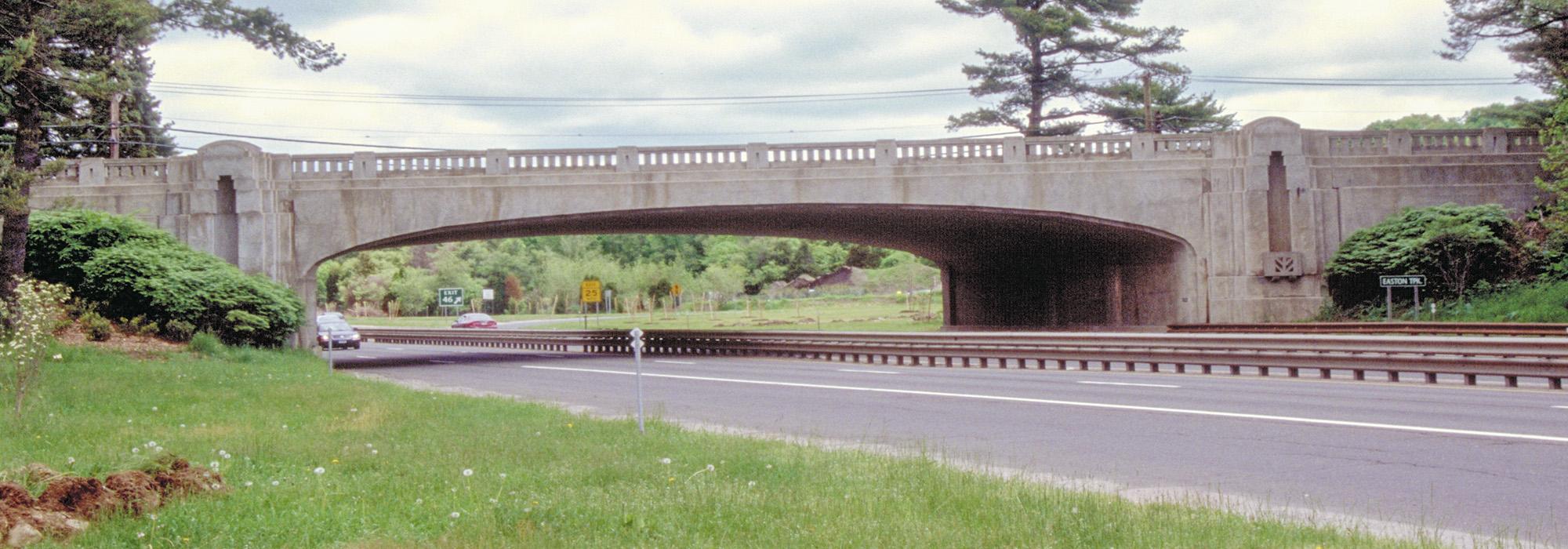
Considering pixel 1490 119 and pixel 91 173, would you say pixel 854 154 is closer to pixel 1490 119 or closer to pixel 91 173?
pixel 91 173

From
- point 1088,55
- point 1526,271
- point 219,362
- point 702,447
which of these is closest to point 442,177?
point 219,362

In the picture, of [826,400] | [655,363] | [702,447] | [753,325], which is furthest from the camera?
[753,325]

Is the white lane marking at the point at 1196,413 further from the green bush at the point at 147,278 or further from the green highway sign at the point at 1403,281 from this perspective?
the green highway sign at the point at 1403,281

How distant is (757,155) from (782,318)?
115ft

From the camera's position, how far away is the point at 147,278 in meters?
26.5

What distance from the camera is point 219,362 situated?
22.8 meters

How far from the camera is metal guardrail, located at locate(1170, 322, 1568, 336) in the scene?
80.5 ft

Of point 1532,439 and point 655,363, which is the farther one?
point 655,363

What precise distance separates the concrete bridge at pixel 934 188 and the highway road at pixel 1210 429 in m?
10.9

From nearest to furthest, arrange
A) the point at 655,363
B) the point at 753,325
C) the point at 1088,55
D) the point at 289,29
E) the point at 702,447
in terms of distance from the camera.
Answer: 1. the point at 702,447
2. the point at 289,29
3. the point at 655,363
4. the point at 1088,55
5. the point at 753,325

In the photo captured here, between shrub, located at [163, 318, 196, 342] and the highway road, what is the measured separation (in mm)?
7039

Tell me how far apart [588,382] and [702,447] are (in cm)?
1326

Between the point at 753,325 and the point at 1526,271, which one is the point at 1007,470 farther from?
the point at 753,325

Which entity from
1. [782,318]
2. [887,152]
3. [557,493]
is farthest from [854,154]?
[782,318]
